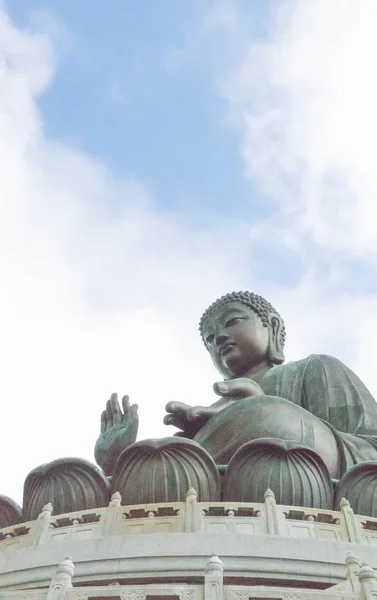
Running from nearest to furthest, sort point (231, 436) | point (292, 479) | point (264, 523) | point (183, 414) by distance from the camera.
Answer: point (264, 523) < point (292, 479) < point (231, 436) < point (183, 414)

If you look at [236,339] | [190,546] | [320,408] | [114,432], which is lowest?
[190,546]

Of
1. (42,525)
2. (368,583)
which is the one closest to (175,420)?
(42,525)

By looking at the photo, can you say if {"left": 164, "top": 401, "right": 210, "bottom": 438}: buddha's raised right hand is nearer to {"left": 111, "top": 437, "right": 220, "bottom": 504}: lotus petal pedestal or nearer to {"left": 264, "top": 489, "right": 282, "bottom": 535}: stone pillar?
{"left": 111, "top": 437, "right": 220, "bottom": 504}: lotus petal pedestal

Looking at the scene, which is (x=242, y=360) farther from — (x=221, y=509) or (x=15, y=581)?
(x=15, y=581)

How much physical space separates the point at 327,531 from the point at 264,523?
1.67 feet

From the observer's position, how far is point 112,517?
6387 millimetres

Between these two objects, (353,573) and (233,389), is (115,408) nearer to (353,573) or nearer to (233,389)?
(233,389)

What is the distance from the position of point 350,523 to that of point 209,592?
228cm

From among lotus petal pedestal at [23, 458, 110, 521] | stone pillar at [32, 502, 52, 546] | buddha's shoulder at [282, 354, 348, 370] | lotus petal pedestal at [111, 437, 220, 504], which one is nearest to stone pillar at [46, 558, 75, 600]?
stone pillar at [32, 502, 52, 546]

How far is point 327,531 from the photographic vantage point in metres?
6.28

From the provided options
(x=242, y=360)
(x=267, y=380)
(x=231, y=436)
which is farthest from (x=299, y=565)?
(x=242, y=360)

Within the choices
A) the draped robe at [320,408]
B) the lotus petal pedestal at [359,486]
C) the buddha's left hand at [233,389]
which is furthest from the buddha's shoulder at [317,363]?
the lotus petal pedestal at [359,486]

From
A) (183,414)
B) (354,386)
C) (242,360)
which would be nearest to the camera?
(183,414)

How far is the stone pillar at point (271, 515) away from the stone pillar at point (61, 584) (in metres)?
1.95
